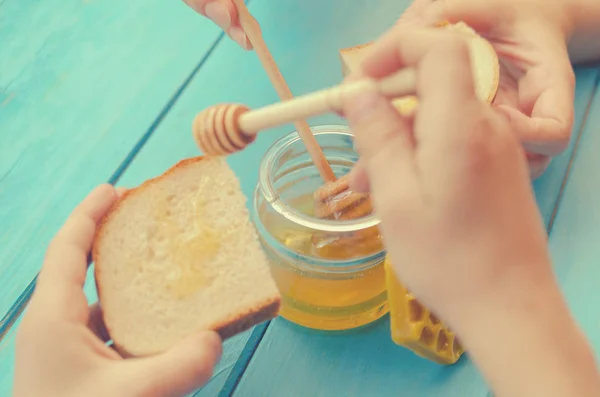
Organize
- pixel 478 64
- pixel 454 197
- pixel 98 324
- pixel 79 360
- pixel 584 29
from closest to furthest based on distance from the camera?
pixel 454 197
pixel 79 360
pixel 98 324
pixel 478 64
pixel 584 29

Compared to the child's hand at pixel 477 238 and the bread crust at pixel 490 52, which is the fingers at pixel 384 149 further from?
the bread crust at pixel 490 52

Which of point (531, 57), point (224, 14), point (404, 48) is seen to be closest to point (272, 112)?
point (404, 48)

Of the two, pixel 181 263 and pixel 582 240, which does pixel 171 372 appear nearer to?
pixel 181 263

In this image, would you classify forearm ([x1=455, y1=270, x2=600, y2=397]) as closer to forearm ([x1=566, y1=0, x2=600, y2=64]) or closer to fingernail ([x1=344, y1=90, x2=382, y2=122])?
fingernail ([x1=344, y1=90, x2=382, y2=122])

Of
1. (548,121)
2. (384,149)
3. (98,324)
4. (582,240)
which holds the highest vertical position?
(384,149)

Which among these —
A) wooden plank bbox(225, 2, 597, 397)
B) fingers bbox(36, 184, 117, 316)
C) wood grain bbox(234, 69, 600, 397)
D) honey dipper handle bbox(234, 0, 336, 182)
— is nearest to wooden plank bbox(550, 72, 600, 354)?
wood grain bbox(234, 69, 600, 397)

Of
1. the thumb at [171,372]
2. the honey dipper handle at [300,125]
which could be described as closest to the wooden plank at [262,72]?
the honey dipper handle at [300,125]
